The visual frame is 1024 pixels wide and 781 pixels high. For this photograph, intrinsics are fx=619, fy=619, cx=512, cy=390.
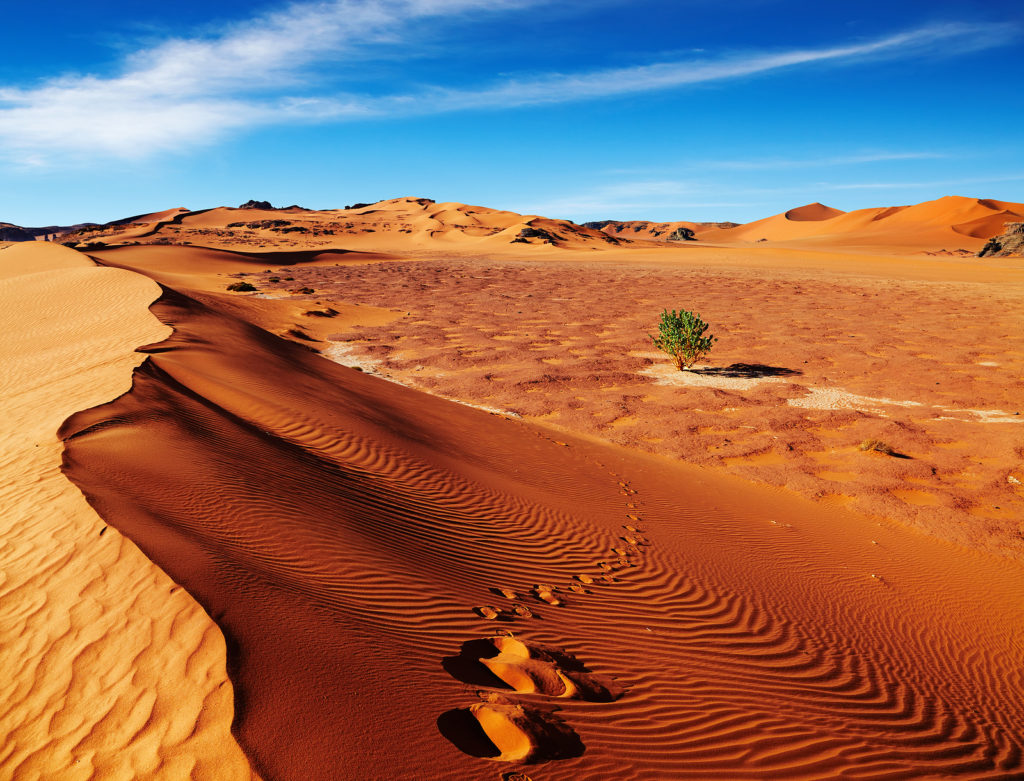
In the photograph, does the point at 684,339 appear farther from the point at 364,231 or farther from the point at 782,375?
the point at 364,231

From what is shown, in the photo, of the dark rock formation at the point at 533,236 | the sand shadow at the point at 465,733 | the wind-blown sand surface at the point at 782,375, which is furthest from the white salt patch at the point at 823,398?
the dark rock formation at the point at 533,236

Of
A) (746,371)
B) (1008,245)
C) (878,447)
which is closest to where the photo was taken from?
(878,447)

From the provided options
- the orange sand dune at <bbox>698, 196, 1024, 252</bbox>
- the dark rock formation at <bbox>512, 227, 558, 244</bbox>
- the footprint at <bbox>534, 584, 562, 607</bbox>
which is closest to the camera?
the footprint at <bbox>534, 584, 562, 607</bbox>

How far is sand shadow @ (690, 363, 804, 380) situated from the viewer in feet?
48.1

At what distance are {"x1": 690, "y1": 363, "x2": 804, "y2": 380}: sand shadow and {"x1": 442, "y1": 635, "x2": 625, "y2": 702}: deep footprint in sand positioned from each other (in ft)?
38.3

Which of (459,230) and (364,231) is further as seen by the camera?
(364,231)

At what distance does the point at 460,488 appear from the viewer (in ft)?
24.5

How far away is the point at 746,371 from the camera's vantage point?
15.1m

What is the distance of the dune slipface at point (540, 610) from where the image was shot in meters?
3.33

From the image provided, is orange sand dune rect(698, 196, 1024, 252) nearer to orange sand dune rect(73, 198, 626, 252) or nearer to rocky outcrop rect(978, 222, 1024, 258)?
rocky outcrop rect(978, 222, 1024, 258)

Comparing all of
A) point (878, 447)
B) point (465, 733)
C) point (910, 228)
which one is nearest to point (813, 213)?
point (910, 228)

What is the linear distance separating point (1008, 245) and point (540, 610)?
6420cm

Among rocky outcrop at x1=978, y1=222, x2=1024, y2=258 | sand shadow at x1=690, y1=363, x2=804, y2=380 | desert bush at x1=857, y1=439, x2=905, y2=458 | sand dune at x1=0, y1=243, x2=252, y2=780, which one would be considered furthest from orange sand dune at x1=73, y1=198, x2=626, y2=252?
sand dune at x1=0, y1=243, x2=252, y2=780

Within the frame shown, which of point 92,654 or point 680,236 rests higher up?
point 680,236
